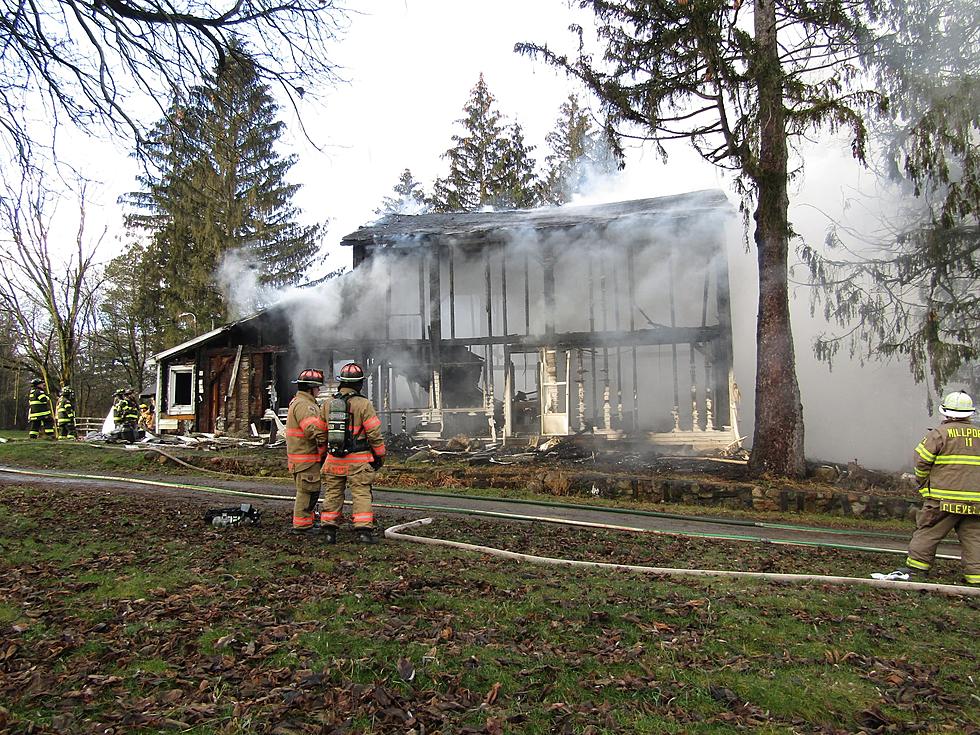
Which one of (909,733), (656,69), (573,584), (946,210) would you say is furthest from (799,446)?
(909,733)

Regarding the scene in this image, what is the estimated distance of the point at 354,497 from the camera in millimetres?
7207

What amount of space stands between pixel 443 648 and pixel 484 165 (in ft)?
113

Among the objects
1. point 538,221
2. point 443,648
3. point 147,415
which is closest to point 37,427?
point 147,415

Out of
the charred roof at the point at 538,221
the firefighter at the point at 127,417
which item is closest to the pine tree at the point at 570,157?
the charred roof at the point at 538,221

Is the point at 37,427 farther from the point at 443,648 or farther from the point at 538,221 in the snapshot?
the point at 443,648

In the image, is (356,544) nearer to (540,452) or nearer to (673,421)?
(540,452)

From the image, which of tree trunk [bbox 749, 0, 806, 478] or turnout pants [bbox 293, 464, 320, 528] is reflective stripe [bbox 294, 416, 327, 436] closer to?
turnout pants [bbox 293, 464, 320, 528]

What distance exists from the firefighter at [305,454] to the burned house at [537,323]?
10.7m

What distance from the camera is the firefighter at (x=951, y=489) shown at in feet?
20.9

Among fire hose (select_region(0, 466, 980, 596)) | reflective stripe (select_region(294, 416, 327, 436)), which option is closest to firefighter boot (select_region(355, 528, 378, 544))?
fire hose (select_region(0, 466, 980, 596))

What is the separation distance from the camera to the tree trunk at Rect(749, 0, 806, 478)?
12523 millimetres

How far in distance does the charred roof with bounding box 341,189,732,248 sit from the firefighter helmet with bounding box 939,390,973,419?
412 inches

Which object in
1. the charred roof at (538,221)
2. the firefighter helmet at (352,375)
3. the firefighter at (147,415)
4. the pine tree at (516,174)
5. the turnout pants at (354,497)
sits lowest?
the turnout pants at (354,497)

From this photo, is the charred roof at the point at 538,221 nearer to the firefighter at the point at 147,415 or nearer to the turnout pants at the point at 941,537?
the turnout pants at the point at 941,537
